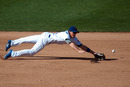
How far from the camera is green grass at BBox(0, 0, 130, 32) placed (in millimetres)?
17812

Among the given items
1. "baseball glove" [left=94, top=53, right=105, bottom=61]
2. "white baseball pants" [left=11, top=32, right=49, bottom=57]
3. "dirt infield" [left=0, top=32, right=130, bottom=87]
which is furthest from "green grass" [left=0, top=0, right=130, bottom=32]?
"white baseball pants" [left=11, top=32, right=49, bottom=57]

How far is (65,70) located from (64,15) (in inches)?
523

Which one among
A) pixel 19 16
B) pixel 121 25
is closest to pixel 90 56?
pixel 121 25

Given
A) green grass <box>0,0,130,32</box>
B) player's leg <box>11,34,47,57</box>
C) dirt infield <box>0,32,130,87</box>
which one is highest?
green grass <box>0,0,130,32</box>

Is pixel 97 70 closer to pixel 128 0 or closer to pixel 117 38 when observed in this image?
pixel 117 38

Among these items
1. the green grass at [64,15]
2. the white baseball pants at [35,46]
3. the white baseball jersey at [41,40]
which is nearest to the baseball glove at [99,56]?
Answer: the white baseball jersey at [41,40]

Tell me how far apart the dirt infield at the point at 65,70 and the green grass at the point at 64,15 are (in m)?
6.66

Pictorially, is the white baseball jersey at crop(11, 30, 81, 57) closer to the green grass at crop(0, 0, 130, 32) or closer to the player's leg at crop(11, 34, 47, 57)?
the player's leg at crop(11, 34, 47, 57)

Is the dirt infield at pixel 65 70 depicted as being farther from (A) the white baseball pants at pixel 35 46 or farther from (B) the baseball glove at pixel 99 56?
(A) the white baseball pants at pixel 35 46

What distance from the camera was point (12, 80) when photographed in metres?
6.83

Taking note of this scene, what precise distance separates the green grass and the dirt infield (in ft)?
21.9

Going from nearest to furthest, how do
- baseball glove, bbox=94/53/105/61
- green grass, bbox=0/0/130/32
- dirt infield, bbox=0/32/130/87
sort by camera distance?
1. dirt infield, bbox=0/32/130/87
2. baseball glove, bbox=94/53/105/61
3. green grass, bbox=0/0/130/32

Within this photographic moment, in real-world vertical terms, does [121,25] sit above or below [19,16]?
below

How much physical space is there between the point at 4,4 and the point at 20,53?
1589 centimetres
